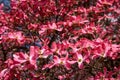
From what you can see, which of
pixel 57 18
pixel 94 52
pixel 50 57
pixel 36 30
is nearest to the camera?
pixel 94 52

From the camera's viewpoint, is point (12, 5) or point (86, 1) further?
point (86, 1)

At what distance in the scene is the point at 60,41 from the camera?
4.80 meters

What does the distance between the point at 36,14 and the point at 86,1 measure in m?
1.19

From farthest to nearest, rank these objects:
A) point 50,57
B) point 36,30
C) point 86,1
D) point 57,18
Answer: point 86,1 < point 57,18 < point 36,30 < point 50,57

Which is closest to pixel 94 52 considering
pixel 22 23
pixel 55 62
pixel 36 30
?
pixel 55 62

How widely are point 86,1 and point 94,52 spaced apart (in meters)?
2.82

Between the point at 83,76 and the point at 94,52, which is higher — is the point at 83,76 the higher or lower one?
the lower one

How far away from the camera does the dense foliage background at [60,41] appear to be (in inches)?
135

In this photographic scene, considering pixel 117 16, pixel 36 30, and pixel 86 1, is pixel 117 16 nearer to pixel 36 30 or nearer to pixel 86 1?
pixel 86 1

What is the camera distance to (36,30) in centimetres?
493

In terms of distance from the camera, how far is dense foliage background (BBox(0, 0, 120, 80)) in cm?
342

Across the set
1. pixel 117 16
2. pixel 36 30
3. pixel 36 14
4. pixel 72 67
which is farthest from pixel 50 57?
pixel 117 16

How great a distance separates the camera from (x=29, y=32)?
5109 millimetres

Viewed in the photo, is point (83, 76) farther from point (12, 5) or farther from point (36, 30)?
point (12, 5)
